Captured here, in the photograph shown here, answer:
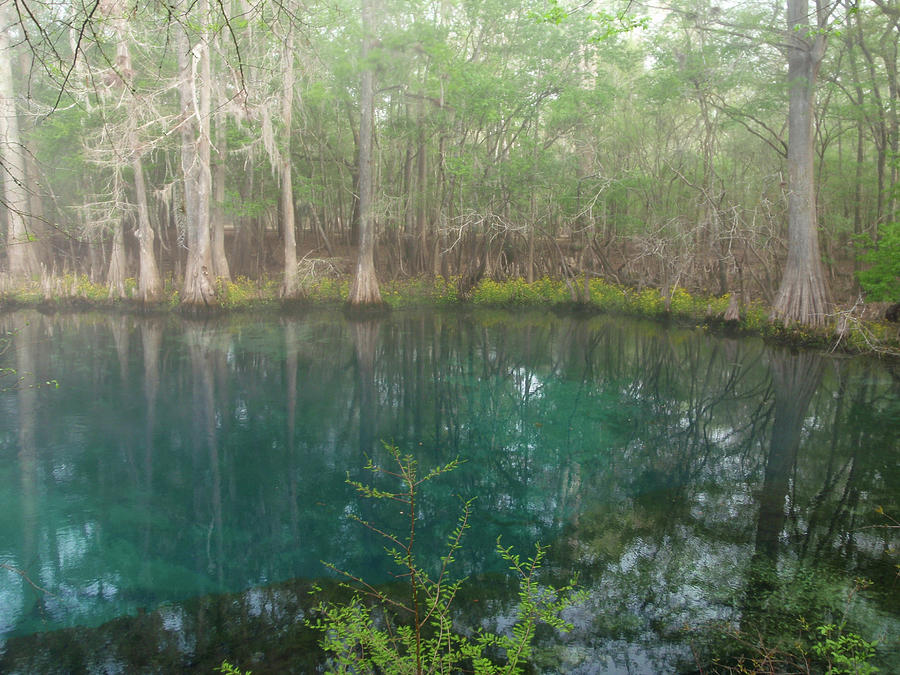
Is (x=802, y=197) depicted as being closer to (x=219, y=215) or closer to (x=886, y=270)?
(x=886, y=270)

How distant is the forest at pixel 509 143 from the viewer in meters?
15.7

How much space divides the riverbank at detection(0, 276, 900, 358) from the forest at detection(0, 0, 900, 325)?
1.30 feet

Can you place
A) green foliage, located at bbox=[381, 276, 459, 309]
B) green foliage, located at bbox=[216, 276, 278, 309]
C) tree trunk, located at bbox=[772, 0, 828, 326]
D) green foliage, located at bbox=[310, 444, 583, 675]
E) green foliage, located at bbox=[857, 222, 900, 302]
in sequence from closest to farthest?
green foliage, located at bbox=[310, 444, 583, 675] → green foliage, located at bbox=[857, 222, 900, 302] → tree trunk, located at bbox=[772, 0, 828, 326] → green foliage, located at bbox=[216, 276, 278, 309] → green foliage, located at bbox=[381, 276, 459, 309]

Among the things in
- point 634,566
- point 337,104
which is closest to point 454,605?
point 634,566

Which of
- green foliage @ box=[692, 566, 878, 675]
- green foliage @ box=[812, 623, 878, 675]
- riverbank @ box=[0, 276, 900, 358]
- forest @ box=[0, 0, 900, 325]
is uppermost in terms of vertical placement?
forest @ box=[0, 0, 900, 325]

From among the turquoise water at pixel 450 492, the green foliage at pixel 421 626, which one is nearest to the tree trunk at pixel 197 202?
the turquoise water at pixel 450 492

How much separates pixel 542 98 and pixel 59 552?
17045mm

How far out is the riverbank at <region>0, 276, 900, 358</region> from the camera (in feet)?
56.0

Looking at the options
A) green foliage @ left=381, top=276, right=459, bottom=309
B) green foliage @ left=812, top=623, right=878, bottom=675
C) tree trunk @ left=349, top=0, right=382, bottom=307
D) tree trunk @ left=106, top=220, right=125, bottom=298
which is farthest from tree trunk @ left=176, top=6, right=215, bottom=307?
green foliage @ left=812, top=623, right=878, bottom=675

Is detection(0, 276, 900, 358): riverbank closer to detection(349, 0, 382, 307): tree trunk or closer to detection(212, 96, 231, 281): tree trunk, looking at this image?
detection(212, 96, 231, 281): tree trunk

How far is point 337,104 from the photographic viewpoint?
22344 millimetres

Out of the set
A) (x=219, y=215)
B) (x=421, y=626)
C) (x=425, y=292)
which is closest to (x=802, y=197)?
(x=425, y=292)

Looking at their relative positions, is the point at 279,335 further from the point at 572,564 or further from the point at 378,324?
the point at 572,564

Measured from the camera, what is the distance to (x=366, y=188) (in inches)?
777
